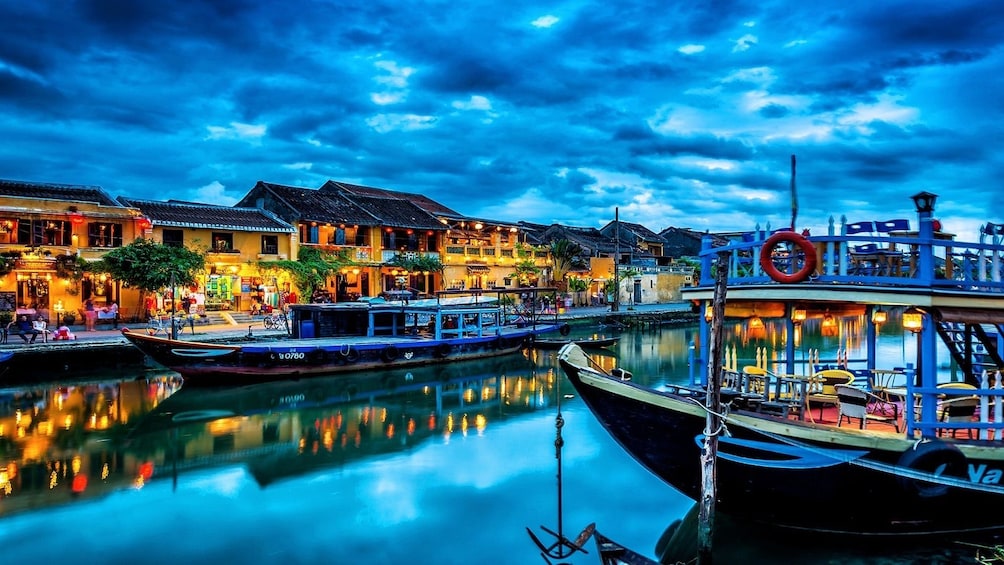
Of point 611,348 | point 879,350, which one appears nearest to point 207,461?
point 611,348

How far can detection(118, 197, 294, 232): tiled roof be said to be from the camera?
25391 mm

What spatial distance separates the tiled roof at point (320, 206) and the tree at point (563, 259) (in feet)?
41.1

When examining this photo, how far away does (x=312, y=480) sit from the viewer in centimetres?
981

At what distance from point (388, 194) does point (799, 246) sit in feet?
122

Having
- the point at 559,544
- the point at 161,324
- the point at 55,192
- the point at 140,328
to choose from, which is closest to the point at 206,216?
the point at 55,192

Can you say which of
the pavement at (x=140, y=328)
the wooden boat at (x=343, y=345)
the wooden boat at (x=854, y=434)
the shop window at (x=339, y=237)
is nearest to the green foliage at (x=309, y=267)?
the shop window at (x=339, y=237)

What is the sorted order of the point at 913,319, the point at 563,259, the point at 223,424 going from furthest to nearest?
the point at 563,259, the point at 223,424, the point at 913,319

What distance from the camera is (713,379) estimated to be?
5.73 m

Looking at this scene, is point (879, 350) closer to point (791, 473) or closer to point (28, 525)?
point (791, 473)

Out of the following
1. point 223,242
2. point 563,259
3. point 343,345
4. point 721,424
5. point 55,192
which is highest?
point 55,192

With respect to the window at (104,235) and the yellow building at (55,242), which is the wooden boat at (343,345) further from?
the window at (104,235)

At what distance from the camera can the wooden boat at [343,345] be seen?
16.1 meters

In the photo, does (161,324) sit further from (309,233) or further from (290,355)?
(309,233)

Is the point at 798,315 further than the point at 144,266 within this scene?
No
